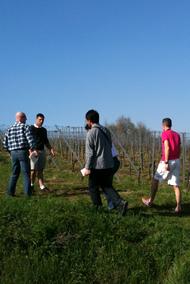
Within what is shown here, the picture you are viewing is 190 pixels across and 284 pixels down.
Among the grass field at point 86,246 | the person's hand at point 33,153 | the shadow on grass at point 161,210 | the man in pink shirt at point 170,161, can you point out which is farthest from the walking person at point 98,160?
the person's hand at point 33,153

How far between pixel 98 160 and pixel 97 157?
5 centimetres

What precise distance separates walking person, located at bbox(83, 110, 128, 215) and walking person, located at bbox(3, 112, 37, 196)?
187 centimetres

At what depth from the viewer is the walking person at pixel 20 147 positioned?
33.6 feet

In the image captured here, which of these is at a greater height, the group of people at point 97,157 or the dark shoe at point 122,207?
the group of people at point 97,157

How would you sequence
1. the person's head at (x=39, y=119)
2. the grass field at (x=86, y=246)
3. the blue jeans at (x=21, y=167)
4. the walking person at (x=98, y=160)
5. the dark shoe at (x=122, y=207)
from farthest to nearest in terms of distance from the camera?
the person's head at (x=39, y=119) → the blue jeans at (x=21, y=167) → the walking person at (x=98, y=160) → the dark shoe at (x=122, y=207) → the grass field at (x=86, y=246)

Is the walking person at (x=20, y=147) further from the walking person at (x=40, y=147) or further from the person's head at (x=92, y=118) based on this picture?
the person's head at (x=92, y=118)

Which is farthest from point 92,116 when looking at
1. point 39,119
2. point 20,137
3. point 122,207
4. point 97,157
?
point 39,119

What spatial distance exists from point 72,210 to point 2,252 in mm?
1469

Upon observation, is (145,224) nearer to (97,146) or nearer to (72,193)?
(97,146)

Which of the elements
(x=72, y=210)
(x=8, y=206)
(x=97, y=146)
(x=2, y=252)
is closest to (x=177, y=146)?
(x=97, y=146)

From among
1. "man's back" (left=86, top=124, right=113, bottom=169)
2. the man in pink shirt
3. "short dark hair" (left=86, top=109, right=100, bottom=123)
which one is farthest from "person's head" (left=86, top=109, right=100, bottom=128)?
the man in pink shirt

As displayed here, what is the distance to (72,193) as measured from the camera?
1173 cm

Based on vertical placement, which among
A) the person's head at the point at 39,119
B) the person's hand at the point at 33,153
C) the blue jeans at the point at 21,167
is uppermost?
the person's head at the point at 39,119

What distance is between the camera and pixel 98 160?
8594 millimetres
